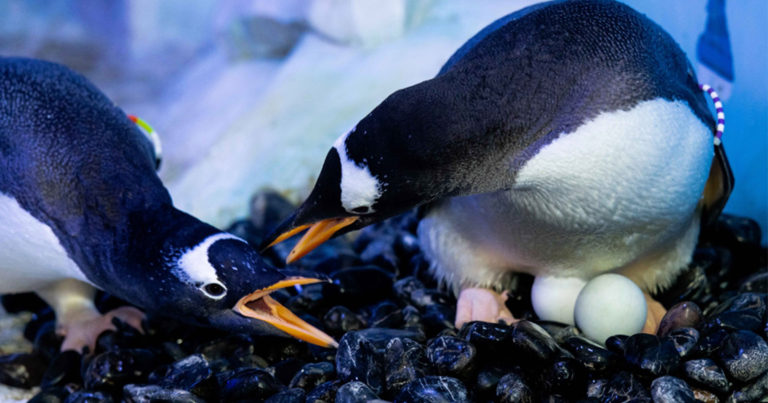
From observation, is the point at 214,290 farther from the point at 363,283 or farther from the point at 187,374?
the point at 363,283

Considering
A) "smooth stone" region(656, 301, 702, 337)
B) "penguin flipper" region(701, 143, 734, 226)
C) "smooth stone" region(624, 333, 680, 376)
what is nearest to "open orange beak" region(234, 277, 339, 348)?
"smooth stone" region(624, 333, 680, 376)

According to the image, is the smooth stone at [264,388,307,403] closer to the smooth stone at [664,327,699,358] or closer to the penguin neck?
the penguin neck

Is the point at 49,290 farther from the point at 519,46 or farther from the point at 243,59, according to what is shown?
the point at 243,59

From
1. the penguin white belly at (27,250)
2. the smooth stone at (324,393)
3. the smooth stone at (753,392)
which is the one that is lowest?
the smooth stone at (753,392)

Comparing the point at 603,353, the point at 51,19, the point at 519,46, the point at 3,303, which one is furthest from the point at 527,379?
the point at 51,19

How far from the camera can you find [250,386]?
1.66 meters

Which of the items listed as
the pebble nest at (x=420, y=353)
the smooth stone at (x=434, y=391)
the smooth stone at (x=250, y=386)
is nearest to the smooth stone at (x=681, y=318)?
the pebble nest at (x=420, y=353)

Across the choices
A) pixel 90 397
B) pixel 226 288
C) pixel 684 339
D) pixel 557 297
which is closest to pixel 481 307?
pixel 557 297

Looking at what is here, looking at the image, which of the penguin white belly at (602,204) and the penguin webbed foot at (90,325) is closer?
the penguin white belly at (602,204)

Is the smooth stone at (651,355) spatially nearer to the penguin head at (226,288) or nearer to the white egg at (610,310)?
the white egg at (610,310)

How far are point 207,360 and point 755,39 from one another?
1.70 m

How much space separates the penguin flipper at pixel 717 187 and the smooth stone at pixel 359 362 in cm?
95

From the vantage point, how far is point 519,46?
1657 mm

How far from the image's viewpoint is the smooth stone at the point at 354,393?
1.51 meters
